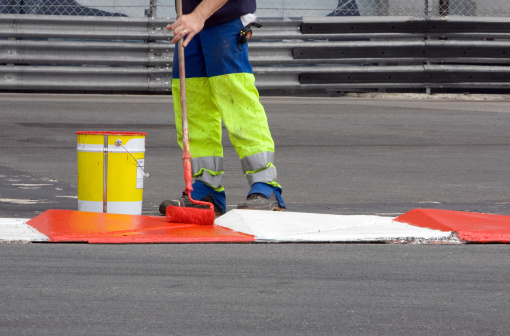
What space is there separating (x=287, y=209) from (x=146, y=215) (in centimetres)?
78

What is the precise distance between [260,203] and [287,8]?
9.10m

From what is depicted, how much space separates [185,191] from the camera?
192 inches

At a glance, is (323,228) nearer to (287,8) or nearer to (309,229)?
(309,229)

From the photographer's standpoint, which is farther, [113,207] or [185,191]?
[185,191]

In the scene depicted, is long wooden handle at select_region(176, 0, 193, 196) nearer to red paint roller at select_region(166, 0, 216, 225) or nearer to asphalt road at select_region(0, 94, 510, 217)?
red paint roller at select_region(166, 0, 216, 225)

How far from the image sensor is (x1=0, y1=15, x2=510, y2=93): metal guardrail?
13.7 m

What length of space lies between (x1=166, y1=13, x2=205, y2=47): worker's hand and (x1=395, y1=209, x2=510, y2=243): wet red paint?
130 centimetres

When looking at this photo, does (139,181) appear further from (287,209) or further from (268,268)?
(268,268)

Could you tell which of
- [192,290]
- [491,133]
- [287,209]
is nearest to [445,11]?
[491,133]

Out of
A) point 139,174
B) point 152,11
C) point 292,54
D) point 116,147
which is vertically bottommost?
point 139,174

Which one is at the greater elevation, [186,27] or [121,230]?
[186,27]

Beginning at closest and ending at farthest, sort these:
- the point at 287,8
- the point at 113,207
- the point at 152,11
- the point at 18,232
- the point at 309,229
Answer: the point at 18,232
the point at 309,229
the point at 113,207
the point at 287,8
the point at 152,11

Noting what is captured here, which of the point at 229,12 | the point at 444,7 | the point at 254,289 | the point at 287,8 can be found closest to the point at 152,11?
the point at 287,8

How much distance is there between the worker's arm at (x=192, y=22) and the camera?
15.1ft
